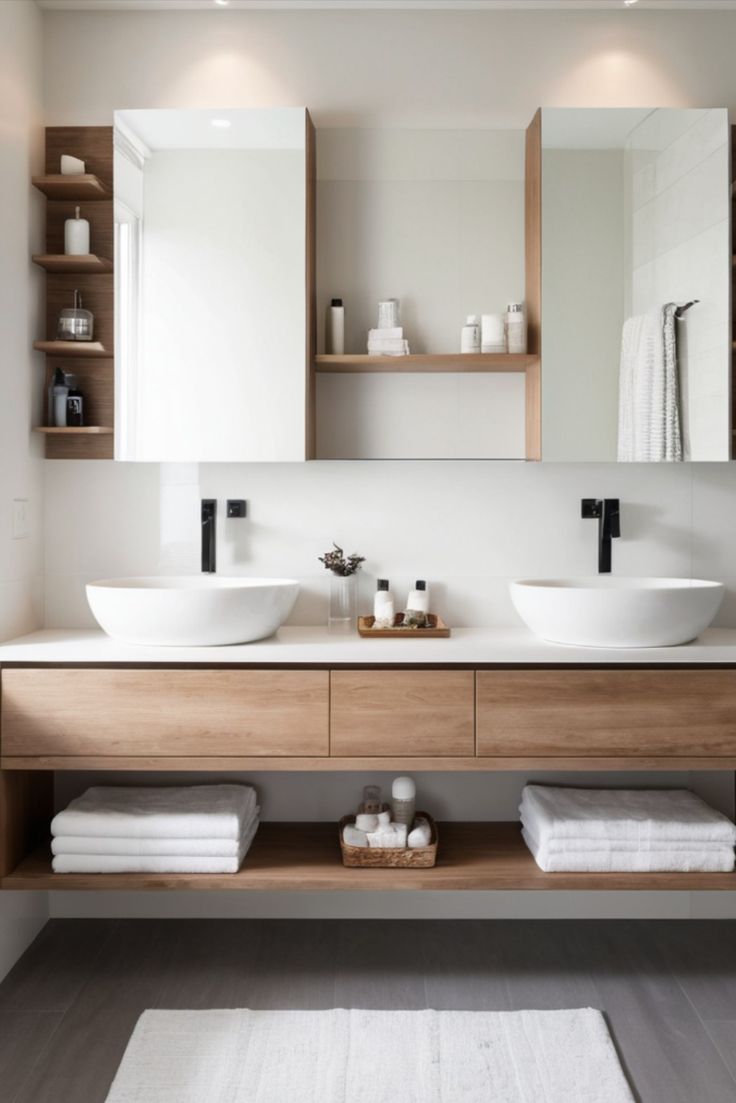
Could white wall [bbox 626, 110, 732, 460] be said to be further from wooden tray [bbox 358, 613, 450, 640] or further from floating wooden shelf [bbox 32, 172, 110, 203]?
floating wooden shelf [bbox 32, 172, 110, 203]

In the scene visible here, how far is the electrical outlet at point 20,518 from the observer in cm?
248

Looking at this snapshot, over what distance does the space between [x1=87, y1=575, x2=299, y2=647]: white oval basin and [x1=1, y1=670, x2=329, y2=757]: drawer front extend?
0.11 m

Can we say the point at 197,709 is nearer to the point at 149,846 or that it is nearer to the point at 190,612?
the point at 190,612

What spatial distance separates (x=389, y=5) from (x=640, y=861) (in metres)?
2.46

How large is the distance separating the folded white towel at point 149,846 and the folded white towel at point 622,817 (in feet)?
2.67

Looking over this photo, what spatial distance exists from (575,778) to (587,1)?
2254mm

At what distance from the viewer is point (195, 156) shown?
8.42 feet

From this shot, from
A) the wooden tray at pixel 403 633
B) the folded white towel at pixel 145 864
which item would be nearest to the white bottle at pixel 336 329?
the wooden tray at pixel 403 633

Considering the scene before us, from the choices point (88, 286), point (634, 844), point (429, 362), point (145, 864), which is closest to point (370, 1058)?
point (145, 864)

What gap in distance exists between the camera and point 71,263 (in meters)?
2.56

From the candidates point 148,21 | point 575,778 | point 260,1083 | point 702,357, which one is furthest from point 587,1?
point 260,1083

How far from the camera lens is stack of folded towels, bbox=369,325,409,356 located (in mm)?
2555

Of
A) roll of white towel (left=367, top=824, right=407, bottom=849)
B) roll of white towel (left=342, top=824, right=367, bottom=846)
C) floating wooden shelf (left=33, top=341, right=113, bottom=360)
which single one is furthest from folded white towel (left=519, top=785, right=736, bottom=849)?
floating wooden shelf (left=33, top=341, right=113, bottom=360)

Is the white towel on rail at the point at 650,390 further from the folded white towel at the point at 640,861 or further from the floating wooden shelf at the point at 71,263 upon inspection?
the floating wooden shelf at the point at 71,263
